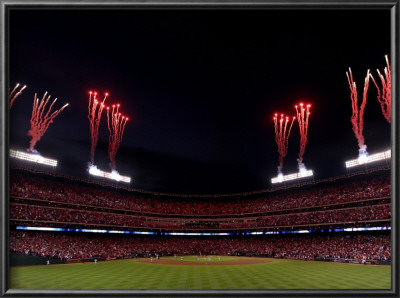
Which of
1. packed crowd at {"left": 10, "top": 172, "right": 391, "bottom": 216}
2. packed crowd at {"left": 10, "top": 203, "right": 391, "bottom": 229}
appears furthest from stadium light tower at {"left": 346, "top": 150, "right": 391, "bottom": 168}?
packed crowd at {"left": 10, "top": 203, "right": 391, "bottom": 229}

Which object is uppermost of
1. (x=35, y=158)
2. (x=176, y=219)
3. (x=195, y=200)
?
(x=35, y=158)

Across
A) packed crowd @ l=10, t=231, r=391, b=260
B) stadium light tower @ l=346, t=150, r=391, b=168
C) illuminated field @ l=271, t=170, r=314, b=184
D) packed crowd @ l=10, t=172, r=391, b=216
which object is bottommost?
packed crowd @ l=10, t=231, r=391, b=260

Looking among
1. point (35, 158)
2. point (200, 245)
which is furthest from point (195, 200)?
point (35, 158)

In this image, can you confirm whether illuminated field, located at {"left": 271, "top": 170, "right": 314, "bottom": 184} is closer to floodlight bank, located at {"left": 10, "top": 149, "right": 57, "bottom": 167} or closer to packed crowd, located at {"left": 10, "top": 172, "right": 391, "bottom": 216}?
packed crowd, located at {"left": 10, "top": 172, "right": 391, "bottom": 216}

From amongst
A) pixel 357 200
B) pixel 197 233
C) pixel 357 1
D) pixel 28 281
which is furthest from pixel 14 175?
pixel 357 200

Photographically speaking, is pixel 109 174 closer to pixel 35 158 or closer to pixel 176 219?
pixel 35 158

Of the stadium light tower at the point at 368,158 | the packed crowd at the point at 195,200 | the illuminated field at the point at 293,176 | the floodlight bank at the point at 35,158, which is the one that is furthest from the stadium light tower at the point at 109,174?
the stadium light tower at the point at 368,158
